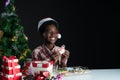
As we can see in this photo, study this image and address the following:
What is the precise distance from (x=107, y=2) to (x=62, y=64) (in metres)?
1.06

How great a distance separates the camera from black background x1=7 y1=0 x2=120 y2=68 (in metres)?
2.87

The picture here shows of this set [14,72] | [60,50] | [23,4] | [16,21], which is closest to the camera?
[14,72]

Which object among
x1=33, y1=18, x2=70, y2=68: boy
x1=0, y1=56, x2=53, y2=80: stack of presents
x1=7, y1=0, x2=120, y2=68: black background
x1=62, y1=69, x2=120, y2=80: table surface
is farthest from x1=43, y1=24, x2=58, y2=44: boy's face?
x1=7, y1=0, x2=120, y2=68: black background

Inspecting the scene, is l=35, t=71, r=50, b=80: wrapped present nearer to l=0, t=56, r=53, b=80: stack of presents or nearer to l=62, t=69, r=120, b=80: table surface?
l=0, t=56, r=53, b=80: stack of presents

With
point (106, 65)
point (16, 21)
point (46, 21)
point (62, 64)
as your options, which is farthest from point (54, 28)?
point (106, 65)

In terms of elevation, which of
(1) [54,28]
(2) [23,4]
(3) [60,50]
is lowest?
(3) [60,50]

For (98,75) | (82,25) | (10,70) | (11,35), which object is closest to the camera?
(10,70)

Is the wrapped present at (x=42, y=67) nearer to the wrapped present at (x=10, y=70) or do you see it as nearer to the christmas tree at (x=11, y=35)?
the wrapped present at (x=10, y=70)

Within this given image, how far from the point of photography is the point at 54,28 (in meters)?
2.08

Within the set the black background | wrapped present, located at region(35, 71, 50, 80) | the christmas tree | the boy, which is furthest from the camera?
the black background

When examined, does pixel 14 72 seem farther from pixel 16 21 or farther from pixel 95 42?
pixel 95 42

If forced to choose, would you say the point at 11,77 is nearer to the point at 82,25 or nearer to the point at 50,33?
the point at 50,33

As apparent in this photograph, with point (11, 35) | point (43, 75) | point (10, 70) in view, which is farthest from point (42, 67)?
point (11, 35)

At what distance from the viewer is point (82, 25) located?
2.92 meters
